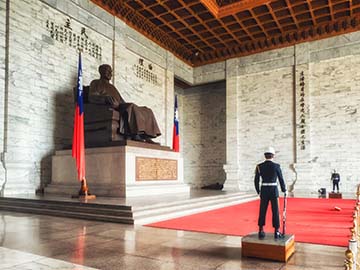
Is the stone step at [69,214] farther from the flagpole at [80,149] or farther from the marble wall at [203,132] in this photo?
the marble wall at [203,132]

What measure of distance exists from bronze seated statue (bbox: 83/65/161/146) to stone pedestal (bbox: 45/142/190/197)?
1.25 feet

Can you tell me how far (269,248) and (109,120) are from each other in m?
4.97

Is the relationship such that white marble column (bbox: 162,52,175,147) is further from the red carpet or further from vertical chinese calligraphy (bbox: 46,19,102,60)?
the red carpet

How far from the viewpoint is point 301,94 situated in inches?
450

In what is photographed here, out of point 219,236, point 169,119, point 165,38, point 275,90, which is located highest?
point 165,38

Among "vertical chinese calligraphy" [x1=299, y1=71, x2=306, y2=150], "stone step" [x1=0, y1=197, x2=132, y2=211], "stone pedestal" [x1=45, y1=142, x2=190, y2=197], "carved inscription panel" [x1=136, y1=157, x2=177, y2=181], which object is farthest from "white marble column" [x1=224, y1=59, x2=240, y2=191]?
"stone step" [x1=0, y1=197, x2=132, y2=211]

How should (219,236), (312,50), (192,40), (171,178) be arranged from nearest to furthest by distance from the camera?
(219,236) < (171,178) < (312,50) < (192,40)

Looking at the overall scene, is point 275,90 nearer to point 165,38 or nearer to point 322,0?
point 322,0

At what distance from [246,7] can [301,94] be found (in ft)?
11.8

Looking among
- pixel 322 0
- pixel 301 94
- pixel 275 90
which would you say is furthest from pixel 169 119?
pixel 322 0

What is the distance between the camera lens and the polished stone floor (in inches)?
105

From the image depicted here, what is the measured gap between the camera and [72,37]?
8680 millimetres

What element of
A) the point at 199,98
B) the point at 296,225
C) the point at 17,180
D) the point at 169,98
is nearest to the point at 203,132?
the point at 199,98

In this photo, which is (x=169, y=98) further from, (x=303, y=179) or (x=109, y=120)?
(x=109, y=120)
